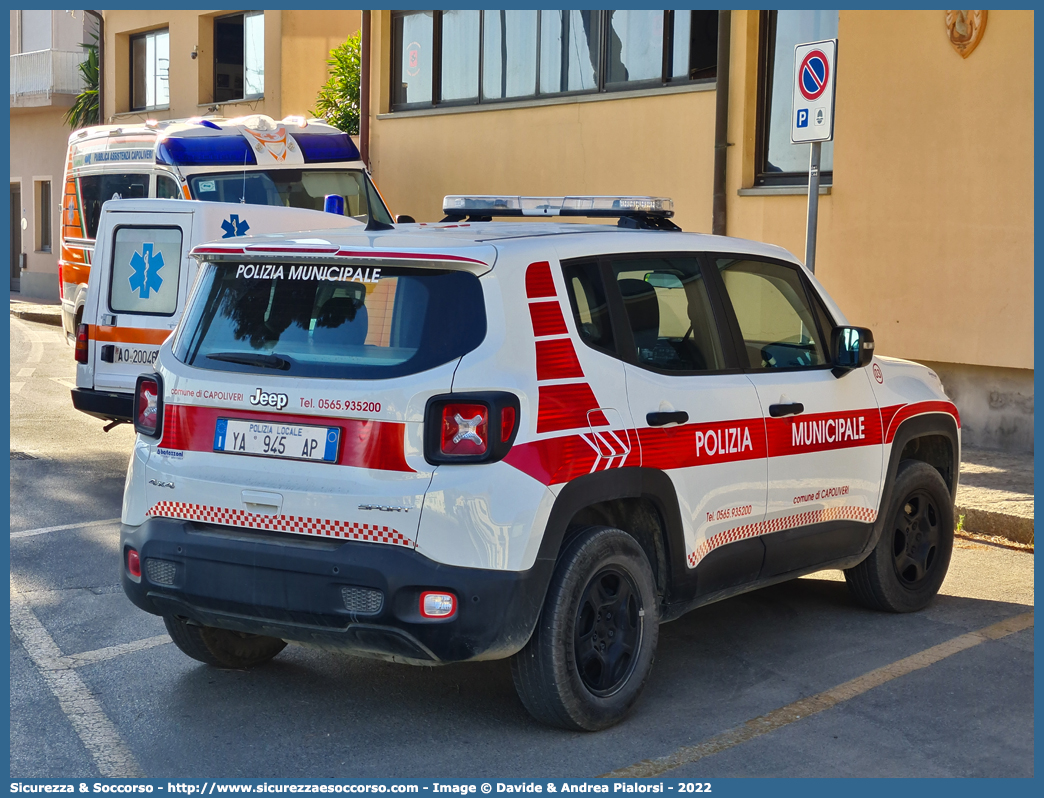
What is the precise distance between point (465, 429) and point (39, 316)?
2148 centimetres

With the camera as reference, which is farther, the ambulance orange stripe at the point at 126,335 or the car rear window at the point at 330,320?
the ambulance orange stripe at the point at 126,335

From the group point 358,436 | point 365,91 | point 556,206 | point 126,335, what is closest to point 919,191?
point 556,206

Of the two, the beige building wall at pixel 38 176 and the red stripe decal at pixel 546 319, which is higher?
the beige building wall at pixel 38 176

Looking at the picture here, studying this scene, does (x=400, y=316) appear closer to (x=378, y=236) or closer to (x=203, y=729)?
(x=378, y=236)

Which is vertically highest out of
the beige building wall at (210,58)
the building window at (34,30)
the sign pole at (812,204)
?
the building window at (34,30)

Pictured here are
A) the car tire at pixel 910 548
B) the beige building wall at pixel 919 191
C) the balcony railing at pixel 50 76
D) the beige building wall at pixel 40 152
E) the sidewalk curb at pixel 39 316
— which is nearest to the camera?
the car tire at pixel 910 548

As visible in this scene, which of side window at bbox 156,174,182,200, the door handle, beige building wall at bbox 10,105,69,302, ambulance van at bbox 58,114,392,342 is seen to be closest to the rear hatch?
the door handle

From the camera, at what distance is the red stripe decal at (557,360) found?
4507 mm

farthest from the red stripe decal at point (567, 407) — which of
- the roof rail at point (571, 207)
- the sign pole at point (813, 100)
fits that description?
the sign pole at point (813, 100)

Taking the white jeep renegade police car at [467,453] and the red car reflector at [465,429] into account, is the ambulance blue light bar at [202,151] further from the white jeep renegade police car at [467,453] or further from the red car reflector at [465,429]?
the red car reflector at [465,429]

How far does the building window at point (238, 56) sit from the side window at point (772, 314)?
18.2 meters

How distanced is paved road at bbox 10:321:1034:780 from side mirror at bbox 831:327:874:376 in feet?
4.15

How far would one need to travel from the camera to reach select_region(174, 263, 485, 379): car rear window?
4.45m

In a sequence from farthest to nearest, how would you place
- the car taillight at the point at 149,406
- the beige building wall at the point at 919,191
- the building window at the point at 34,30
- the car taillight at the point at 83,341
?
the building window at the point at 34,30 < the beige building wall at the point at 919,191 < the car taillight at the point at 83,341 < the car taillight at the point at 149,406
